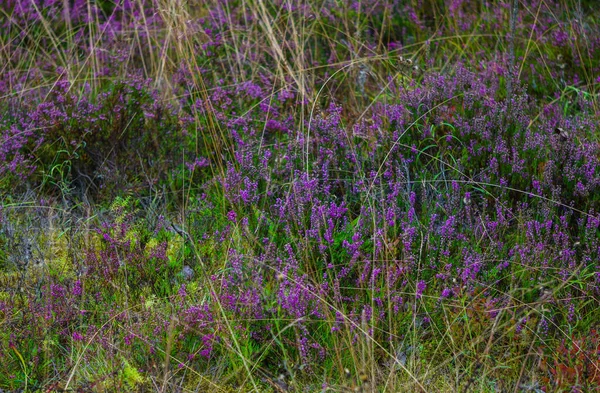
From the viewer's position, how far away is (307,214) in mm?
3010

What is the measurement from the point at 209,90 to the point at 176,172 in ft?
2.17

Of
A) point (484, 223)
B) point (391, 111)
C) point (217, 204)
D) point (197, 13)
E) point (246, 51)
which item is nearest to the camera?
point (484, 223)

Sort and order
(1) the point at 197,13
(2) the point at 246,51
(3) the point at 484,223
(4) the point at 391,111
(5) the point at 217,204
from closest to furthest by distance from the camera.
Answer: (3) the point at 484,223 < (5) the point at 217,204 < (4) the point at 391,111 < (2) the point at 246,51 < (1) the point at 197,13

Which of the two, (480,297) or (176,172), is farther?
(176,172)

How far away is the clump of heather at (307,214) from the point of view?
96.3 inches

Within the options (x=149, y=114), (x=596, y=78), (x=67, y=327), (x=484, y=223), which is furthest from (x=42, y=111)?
(x=596, y=78)

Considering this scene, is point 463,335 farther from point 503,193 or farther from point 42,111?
point 42,111

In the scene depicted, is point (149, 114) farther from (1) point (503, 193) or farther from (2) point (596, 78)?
(2) point (596, 78)

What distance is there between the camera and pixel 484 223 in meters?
2.96

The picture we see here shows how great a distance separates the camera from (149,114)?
374 centimetres

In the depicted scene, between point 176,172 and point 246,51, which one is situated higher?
point 246,51

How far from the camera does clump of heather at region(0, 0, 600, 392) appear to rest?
245 centimetres

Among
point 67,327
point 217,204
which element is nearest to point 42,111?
point 217,204

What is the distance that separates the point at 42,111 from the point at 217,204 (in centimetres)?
111
